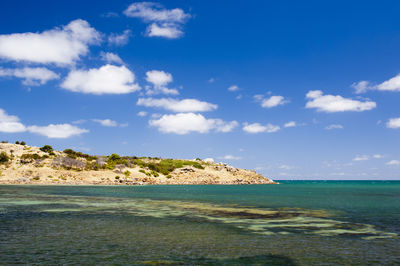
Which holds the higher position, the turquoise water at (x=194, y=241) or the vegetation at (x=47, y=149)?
the vegetation at (x=47, y=149)

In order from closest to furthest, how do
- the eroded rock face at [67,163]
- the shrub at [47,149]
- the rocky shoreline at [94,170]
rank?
the rocky shoreline at [94,170] < the eroded rock face at [67,163] < the shrub at [47,149]

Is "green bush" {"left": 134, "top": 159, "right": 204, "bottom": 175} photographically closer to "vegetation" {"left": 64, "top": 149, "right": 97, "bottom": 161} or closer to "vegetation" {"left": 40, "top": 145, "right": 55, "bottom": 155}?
"vegetation" {"left": 64, "top": 149, "right": 97, "bottom": 161}

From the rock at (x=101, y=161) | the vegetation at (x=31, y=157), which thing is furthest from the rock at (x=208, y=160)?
the vegetation at (x=31, y=157)

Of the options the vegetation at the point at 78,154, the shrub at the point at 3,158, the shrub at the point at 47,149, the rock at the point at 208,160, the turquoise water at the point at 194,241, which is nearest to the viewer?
the turquoise water at the point at 194,241

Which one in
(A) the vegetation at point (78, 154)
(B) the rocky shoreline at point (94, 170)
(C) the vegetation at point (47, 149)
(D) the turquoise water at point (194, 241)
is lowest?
(D) the turquoise water at point (194, 241)

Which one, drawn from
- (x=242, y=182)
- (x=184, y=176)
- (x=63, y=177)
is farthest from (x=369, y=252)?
(x=242, y=182)

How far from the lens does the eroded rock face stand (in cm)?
10619

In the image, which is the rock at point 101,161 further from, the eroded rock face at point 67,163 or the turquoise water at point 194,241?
the turquoise water at point 194,241

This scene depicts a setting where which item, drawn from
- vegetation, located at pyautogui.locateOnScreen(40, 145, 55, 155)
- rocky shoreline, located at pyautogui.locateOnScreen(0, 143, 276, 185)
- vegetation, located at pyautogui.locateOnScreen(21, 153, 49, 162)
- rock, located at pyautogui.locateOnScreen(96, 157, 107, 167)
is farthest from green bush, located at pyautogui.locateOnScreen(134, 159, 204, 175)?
vegetation, located at pyautogui.locateOnScreen(21, 153, 49, 162)

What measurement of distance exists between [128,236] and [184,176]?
121 metres

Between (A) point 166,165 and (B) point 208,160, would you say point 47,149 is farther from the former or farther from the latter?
(B) point 208,160

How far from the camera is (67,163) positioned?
10850 cm

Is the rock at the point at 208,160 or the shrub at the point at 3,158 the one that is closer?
the shrub at the point at 3,158

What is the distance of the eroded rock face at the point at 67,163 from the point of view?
348 ft
